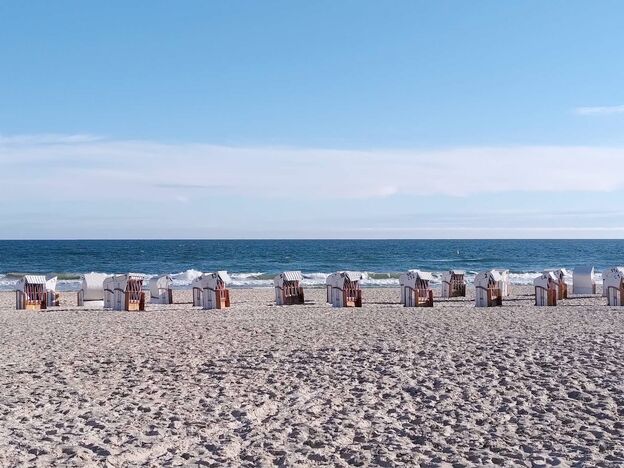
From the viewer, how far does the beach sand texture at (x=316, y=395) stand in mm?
5691

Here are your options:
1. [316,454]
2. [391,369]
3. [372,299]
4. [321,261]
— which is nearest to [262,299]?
[372,299]

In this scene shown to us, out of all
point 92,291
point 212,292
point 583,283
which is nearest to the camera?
point 212,292

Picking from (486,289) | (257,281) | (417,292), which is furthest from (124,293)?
(257,281)

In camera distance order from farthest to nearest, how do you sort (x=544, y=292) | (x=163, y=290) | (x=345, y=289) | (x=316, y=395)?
(x=163, y=290), (x=544, y=292), (x=345, y=289), (x=316, y=395)

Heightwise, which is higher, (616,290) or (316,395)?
(616,290)

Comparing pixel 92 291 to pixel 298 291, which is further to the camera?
pixel 92 291

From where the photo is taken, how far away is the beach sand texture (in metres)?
5.69

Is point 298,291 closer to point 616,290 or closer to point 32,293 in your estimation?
point 32,293

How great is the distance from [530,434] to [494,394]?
4.37ft

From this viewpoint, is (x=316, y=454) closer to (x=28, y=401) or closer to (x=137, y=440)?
(x=137, y=440)

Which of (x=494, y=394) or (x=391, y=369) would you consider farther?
(x=391, y=369)

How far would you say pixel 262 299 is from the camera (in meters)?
23.8

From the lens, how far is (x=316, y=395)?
7.55 m

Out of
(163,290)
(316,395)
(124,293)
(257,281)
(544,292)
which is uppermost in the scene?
(124,293)
